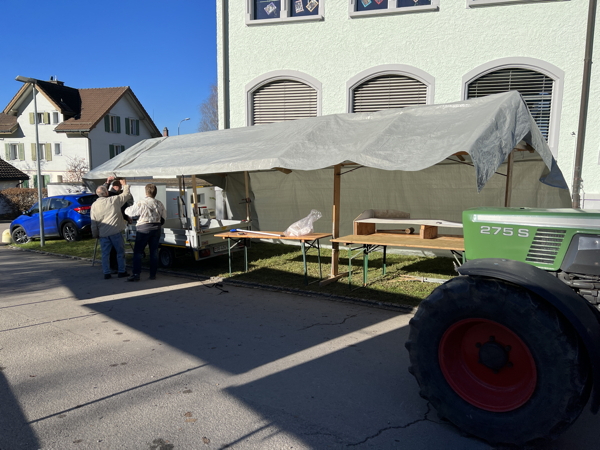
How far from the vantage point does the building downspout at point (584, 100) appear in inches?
370

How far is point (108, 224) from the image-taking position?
8.27 m

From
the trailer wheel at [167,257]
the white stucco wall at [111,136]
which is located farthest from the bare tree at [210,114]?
the trailer wheel at [167,257]

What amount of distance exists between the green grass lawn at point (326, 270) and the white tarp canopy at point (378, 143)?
81.2 inches

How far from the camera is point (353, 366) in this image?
173 inches

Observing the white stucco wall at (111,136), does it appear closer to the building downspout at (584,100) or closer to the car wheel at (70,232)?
the car wheel at (70,232)

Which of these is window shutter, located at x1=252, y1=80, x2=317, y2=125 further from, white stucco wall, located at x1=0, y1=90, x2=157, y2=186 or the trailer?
white stucco wall, located at x1=0, y1=90, x2=157, y2=186

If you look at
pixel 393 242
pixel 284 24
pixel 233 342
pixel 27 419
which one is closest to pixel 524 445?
pixel 233 342

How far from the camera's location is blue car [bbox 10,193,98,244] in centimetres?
1414

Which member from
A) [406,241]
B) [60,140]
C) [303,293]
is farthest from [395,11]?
[60,140]

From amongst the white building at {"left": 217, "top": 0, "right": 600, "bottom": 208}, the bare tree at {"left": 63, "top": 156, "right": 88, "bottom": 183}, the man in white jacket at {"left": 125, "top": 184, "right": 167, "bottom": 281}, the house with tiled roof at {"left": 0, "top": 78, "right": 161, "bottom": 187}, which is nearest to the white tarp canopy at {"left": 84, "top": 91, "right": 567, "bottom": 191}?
the man in white jacket at {"left": 125, "top": 184, "right": 167, "bottom": 281}

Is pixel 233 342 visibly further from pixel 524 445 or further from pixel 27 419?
pixel 524 445

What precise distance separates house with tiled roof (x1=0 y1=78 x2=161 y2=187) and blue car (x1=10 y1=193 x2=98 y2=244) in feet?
63.5

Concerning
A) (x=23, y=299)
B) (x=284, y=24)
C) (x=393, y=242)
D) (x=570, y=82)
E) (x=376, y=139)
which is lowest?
(x=23, y=299)

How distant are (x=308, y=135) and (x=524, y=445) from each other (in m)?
5.43
